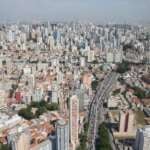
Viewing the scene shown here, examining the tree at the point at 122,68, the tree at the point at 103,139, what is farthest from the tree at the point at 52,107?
the tree at the point at 122,68

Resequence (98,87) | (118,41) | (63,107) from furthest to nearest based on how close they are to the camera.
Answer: (118,41), (98,87), (63,107)

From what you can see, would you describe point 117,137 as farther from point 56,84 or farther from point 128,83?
point 128,83

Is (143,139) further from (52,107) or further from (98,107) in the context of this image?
(52,107)

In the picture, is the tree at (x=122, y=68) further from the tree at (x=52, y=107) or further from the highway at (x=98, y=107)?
the tree at (x=52, y=107)

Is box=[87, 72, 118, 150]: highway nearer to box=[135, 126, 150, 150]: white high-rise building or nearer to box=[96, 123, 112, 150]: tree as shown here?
box=[96, 123, 112, 150]: tree

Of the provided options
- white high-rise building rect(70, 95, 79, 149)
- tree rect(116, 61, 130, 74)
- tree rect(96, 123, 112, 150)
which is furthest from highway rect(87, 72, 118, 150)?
tree rect(116, 61, 130, 74)

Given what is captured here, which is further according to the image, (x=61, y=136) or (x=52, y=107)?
(x=52, y=107)

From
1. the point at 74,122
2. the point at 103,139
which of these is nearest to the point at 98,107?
the point at 103,139

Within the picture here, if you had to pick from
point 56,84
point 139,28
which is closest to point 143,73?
point 56,84
